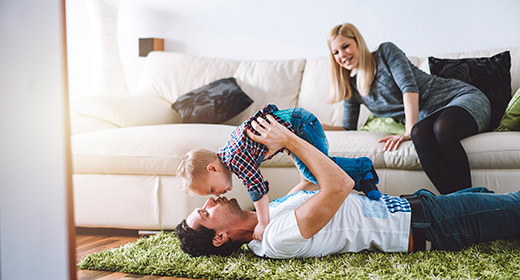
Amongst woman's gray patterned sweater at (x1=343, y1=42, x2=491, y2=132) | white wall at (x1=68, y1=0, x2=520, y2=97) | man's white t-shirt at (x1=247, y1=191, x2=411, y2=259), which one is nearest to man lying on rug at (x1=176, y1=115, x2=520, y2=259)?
man's white t-shirt at (x1=247, y1=191, x2=411, y2=259)

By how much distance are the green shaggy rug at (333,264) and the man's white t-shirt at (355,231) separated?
3 cm

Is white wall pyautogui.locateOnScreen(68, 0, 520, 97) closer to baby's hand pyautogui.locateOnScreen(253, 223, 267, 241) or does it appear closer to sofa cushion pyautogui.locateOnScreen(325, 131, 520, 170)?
sofa cushion pyautogui.locateOnScreen(325, 131, 520, 170)

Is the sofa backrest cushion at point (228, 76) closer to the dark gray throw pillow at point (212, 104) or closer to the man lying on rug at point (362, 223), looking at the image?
the dark gray throw pillow at point (212, 104)

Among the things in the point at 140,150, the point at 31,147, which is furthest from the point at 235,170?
the point at 31,147

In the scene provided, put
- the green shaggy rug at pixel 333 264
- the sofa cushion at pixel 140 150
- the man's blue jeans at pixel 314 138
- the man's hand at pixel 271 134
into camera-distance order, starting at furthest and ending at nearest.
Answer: the sofa cushion at pixel 140 150
the man's blue jeans at pixel 314 138
the man's hand at pixel 271 134
the green shaggy rug at pixel 333 264

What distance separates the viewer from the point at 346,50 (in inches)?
92.5

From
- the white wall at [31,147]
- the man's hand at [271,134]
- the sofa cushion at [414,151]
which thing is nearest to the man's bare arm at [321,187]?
the man's hand at [271,134]

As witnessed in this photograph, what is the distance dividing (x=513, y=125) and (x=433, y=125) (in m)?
0.42

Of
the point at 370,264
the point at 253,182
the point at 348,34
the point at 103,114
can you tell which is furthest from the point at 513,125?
the point at 103,114

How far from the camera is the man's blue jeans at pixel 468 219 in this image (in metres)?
1.55

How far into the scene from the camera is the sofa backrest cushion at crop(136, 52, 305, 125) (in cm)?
292

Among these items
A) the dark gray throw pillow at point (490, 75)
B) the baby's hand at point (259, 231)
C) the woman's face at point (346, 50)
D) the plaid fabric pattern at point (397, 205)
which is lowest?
the baby's hand at point (259, 231)

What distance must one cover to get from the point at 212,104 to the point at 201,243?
1.29m

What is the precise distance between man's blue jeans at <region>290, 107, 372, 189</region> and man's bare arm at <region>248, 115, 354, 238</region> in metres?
0.18
